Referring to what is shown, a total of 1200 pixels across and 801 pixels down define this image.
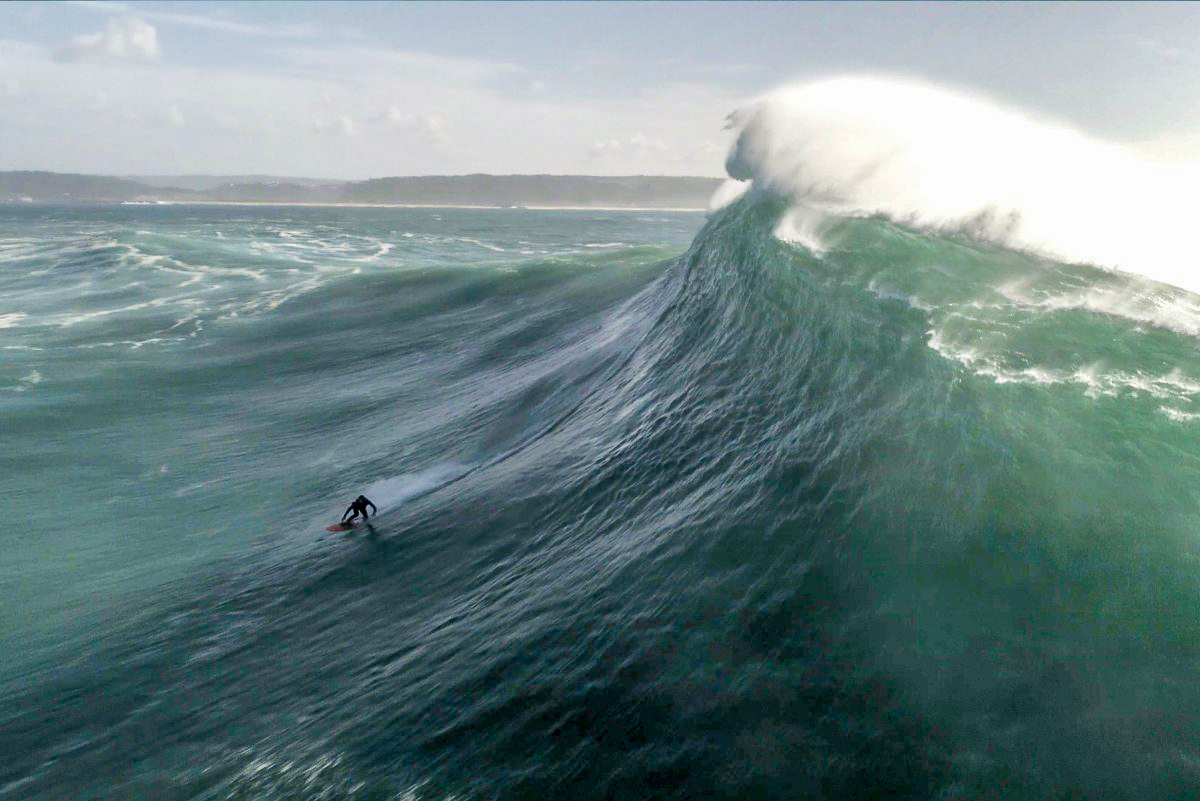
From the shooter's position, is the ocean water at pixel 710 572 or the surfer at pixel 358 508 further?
the surfer at pixel 358 508

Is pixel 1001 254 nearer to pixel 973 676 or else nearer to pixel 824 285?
pixel 824 285

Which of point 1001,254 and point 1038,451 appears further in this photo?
point 1001,254

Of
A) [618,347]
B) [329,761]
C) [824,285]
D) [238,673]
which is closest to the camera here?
[329,761]

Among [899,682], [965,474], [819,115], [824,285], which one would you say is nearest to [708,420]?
[824,285]

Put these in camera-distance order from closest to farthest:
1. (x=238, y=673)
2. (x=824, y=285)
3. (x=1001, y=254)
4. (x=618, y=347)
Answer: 1. (x=238, y=673)
2. (x=1001, y=254)
3. (x=824, y=285)
4. (x=618, y=347)

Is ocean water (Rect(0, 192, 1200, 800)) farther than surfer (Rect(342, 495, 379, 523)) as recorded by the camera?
No

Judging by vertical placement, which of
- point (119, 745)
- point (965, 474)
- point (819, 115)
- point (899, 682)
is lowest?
point (119, 745)

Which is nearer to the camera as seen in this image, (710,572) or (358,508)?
(710,572)

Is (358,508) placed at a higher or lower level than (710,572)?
lower
